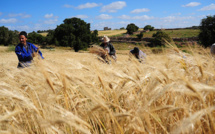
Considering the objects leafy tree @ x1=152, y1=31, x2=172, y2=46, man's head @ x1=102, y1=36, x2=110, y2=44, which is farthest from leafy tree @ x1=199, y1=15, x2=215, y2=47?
man's head @ x1=102, y1=36, x2=110, y2=44

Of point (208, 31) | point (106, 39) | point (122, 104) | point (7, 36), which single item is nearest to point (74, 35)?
point (7, 36)

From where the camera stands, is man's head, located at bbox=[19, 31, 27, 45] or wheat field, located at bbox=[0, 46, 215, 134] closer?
wheat field, located at bbox=[0, 46, 215, 134]

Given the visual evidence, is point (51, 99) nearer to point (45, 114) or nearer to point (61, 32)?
point (45, 114)

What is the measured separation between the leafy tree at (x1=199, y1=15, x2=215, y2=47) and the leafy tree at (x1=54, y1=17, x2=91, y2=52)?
20593 mm

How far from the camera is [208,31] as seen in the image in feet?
79.7

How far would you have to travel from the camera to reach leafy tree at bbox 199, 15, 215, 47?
78.4ft

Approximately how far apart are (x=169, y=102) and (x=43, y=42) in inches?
1680

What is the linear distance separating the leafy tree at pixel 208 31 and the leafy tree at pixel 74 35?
20593mm

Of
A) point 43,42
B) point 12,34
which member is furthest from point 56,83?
point 12,34

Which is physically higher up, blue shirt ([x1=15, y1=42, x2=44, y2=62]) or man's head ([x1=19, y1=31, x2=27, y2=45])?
man's head ([x1=19, y1=31, x2=27, y2=45])

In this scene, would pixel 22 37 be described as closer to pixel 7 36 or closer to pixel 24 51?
pixel 24 51

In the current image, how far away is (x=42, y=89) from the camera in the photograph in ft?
5.01

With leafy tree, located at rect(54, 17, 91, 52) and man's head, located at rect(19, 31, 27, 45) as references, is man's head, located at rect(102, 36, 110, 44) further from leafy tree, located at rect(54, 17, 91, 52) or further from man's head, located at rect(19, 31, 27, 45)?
leafy tree, located at rect(54, 17, 91, 52)

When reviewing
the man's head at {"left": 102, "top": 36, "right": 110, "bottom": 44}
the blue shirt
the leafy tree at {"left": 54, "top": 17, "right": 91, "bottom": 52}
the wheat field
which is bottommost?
the wheat field
